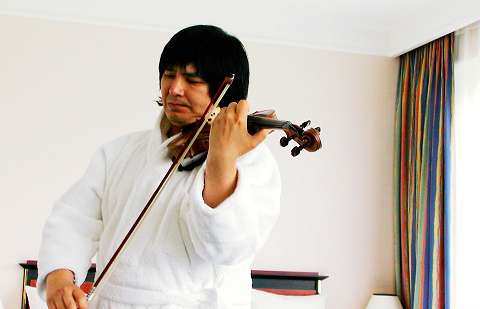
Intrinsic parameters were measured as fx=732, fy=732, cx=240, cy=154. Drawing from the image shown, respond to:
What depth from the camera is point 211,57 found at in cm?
143

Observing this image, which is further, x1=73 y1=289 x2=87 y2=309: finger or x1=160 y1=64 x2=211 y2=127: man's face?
x1=160 y1=64 x2=211 y2=127: man's face

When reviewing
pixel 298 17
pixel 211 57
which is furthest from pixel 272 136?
pixel 211 57

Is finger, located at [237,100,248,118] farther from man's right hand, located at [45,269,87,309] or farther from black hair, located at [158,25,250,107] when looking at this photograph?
man's right hand, located at [45,269,87,309]

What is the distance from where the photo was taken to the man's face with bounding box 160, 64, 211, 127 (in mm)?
1382

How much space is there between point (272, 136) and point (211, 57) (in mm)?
2712

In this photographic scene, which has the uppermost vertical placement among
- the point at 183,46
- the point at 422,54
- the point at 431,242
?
the point at 422,54

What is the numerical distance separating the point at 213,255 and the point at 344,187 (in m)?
3.03

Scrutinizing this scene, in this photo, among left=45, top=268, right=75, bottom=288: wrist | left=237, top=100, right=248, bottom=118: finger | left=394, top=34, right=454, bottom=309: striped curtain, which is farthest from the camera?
left=394, top=34, right=454, bottom=309: striped curtain

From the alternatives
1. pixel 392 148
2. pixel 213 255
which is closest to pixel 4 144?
pixel 392 148

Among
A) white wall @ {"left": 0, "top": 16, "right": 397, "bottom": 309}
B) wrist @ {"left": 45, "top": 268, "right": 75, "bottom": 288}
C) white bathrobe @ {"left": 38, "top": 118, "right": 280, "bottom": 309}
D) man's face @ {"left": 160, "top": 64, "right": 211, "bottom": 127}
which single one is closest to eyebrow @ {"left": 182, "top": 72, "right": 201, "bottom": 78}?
man's face @ {"left": 160, "top": 64, "right": 211, "bottom": 127}

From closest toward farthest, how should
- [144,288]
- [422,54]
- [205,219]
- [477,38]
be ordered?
[205,219] < [144,288] < [477,38] < [422,54]

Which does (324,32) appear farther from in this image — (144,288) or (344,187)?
(144,288)

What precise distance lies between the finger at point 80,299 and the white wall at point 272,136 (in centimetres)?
260

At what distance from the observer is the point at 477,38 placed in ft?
12.3
